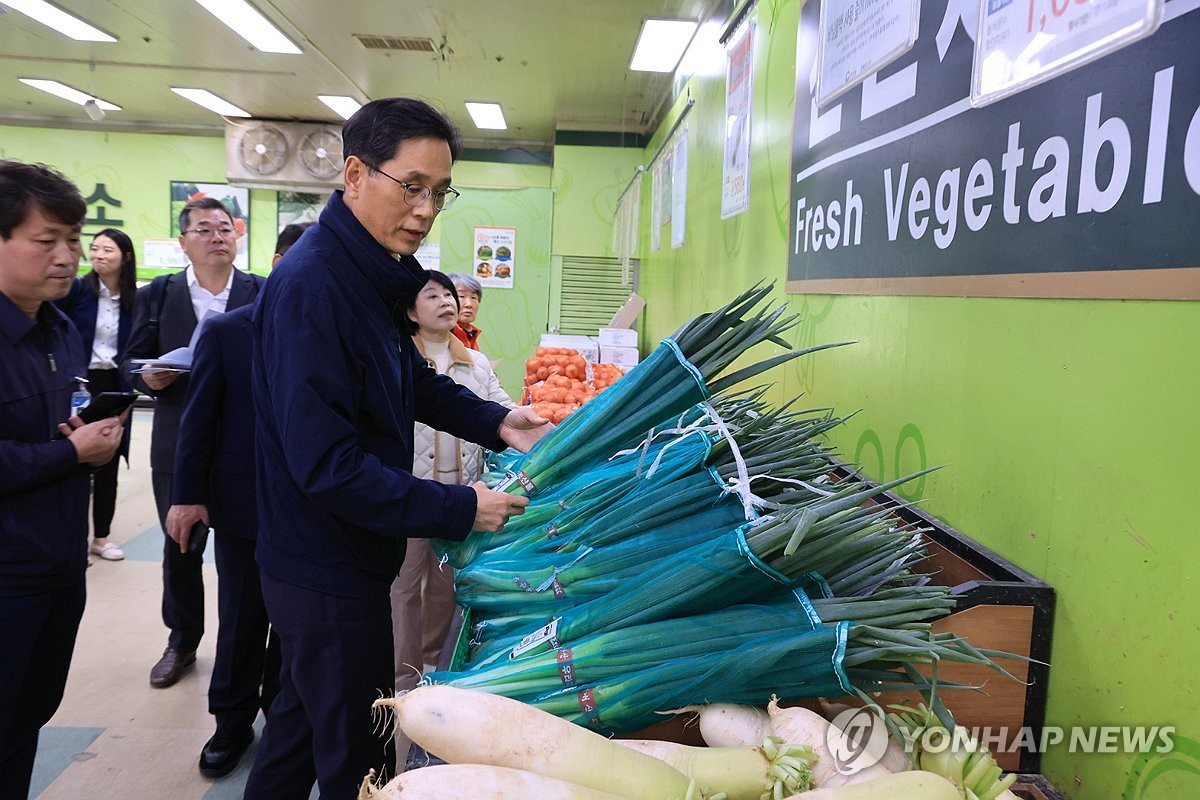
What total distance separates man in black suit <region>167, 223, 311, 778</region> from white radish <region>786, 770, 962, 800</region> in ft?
6.99

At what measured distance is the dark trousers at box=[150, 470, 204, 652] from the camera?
323 cm

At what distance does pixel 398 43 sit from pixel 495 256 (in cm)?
271

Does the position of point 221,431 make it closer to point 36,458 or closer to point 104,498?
point 36,458

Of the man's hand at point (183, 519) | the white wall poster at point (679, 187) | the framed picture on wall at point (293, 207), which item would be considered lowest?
the man's hand at point (183, 519)

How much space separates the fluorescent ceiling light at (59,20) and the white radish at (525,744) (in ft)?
24.1

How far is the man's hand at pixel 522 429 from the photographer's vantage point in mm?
1990

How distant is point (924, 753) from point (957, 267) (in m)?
1.04

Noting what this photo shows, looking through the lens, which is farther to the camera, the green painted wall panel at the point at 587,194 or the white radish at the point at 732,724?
the green painted wall panel at the point at 587,194

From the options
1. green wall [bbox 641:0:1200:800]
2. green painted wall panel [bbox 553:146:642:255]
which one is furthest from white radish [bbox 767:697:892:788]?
green painted wall panel [bbox 553:146:642:255]

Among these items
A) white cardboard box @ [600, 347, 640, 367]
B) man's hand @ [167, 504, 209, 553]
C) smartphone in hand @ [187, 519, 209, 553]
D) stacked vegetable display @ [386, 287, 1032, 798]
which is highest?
white cardboard box @ [600, 347, 640, 367]

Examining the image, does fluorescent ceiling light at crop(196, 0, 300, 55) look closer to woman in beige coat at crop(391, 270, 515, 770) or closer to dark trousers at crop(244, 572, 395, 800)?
woman in beige coat at crop(391, 270, 515, 770)

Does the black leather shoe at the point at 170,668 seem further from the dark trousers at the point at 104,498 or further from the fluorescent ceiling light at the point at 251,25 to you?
the fluorescent ceiling light at the point at 251,25

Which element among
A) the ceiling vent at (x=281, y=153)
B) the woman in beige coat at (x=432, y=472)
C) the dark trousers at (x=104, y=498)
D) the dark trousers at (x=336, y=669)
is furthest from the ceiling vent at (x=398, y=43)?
the dark trousers at (x=336, y=669)

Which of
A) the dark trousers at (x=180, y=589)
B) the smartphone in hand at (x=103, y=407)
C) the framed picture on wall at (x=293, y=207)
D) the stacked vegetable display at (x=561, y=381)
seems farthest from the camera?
the framed picture on wall at (x=293, y=207)
